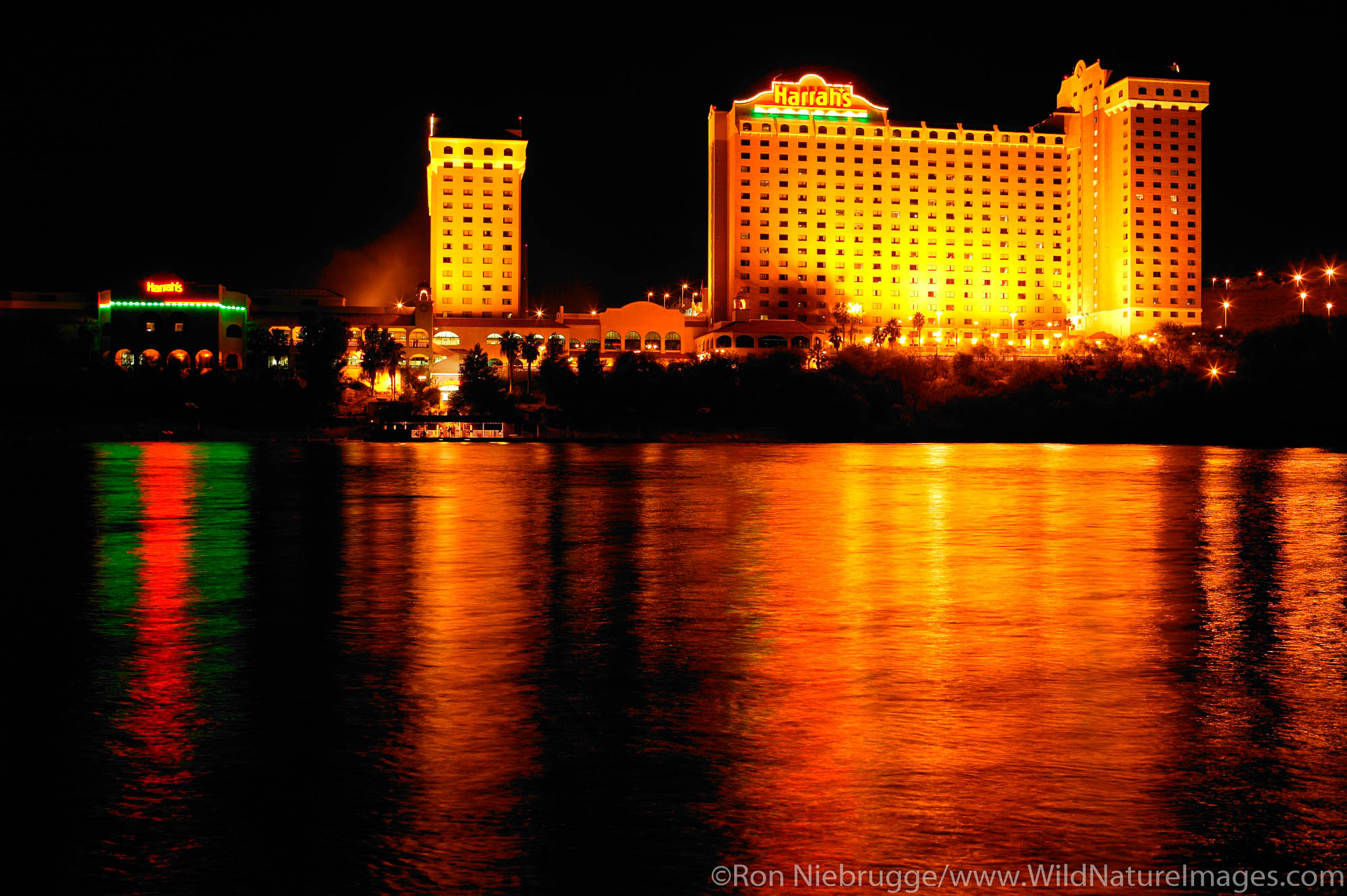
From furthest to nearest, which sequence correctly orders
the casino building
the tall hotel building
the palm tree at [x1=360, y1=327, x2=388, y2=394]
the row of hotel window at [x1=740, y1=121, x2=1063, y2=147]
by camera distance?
the row of hotel window at [x1=740, y1=121, x2=1063, y2=147], the tall hotel building, the casino building, the palm tree at [x1=360, y1=327, x2=388, y2=394]

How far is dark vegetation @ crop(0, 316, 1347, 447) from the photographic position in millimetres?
96125

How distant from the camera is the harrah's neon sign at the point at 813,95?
152m

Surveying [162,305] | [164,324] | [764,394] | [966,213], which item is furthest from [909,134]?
[164,324]

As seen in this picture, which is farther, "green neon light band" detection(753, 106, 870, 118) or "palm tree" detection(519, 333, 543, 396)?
"green neon light band" detection(753, 106, 870, 118)

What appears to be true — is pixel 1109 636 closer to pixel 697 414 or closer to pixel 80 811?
pixel 80 811

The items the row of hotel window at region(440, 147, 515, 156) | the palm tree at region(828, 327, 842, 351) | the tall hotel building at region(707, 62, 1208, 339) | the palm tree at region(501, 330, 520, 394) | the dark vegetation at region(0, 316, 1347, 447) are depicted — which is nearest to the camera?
the dark vegetation at region(0, 316, 1347, 447)

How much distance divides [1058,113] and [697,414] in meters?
91.5

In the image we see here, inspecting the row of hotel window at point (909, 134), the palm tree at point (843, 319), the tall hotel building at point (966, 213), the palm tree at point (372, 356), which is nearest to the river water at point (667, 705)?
the palm tree at point (372, 356)

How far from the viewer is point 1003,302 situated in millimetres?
160500

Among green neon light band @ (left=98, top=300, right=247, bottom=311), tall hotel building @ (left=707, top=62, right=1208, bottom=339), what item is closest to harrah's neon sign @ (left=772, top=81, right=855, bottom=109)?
tall hotel building @ (left=707, top=62, right=1208, bottom=339)

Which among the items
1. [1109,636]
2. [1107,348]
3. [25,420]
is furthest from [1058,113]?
[1109,636]

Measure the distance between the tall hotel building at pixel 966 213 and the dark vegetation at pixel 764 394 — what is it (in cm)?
4662

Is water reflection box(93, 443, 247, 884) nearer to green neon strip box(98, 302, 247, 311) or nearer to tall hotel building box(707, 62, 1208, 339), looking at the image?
green neon strip box(98, 302, 247, 311)

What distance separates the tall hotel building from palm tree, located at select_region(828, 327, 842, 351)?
1580 centimetres
